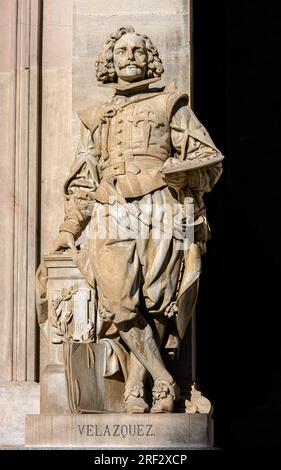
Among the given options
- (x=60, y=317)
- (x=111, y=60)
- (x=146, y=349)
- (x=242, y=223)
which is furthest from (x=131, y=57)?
(x=242, y=223)

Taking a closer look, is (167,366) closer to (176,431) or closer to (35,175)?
(176,431)

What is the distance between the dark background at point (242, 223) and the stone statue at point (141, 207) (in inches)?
125

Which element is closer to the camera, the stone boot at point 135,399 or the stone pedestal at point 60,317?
the stone boot at point 135,399

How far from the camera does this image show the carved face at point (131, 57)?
15844 mm

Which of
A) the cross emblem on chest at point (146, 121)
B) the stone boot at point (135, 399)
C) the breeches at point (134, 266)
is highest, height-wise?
the cross emblem on chest at point (146, 121)

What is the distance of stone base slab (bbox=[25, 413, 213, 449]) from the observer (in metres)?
15.1

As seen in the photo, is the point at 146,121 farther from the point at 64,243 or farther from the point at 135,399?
the point at 135,399

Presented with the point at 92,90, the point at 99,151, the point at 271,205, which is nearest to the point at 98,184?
the point at 99,151

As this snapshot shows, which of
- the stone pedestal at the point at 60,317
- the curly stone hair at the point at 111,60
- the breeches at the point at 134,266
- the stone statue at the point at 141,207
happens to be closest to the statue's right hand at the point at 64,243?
the stone statue at the point at 141,207

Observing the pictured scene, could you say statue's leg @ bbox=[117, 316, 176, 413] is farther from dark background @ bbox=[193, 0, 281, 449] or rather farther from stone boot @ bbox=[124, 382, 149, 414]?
dark background @ bbox=[193, 0, 281, 449]

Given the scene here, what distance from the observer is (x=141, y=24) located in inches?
684

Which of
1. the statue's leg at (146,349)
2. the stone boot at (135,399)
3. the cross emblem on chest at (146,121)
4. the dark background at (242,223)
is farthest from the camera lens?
the dark background at (242,223)

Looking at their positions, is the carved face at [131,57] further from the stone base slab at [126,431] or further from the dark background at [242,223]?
the dark background at [242,223]

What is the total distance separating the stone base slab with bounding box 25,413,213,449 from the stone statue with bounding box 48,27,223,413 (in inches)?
6.8
